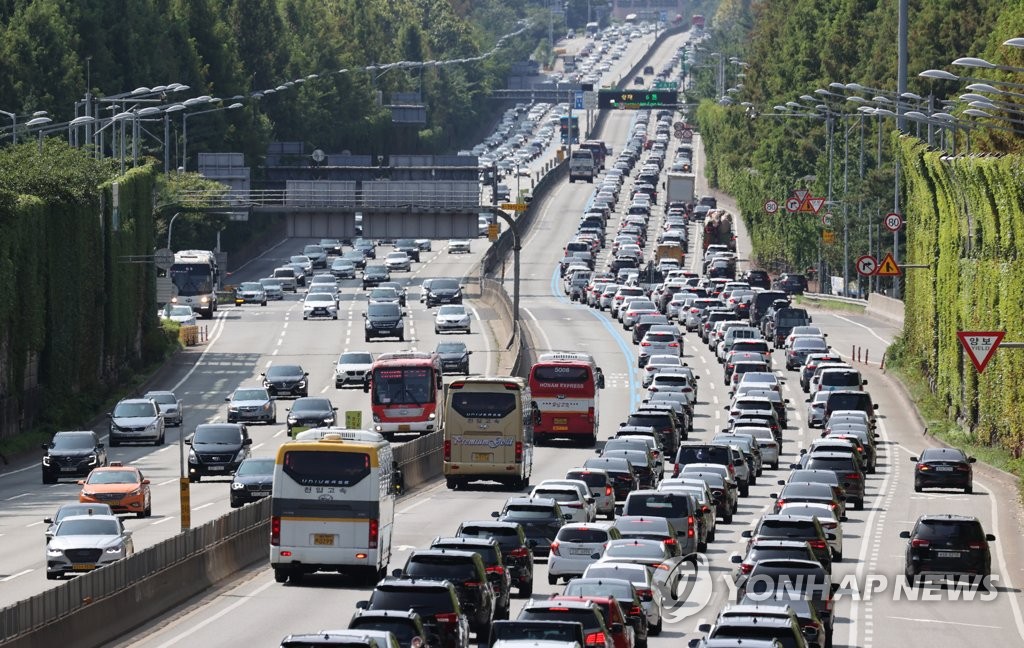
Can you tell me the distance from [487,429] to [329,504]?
64.0ft

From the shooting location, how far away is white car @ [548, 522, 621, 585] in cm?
3875

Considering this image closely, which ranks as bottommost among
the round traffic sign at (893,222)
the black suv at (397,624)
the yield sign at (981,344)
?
the round traffic sign at (893,222)

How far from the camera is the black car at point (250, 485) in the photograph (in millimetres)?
52250

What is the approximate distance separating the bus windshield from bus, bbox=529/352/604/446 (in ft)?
10.8

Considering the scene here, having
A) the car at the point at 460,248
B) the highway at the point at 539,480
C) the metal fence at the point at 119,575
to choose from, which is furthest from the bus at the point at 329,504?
the car at the point at 460,248

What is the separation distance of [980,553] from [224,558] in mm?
13817

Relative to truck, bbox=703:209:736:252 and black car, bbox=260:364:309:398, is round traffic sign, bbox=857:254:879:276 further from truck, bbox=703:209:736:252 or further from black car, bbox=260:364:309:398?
truck, bbox=703:209:736:252

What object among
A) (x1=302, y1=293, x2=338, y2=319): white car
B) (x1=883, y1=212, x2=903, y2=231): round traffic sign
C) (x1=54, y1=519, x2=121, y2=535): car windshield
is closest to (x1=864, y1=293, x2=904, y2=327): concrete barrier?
(x1=883, y1=212, x2=903, y2=231): round traffic sign

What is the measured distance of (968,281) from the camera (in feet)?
258

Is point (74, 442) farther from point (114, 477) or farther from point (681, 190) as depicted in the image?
point (681, 190)

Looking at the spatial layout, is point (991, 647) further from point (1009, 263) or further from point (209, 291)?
point (209, 291)

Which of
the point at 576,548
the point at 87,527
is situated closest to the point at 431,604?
the point at 576,548

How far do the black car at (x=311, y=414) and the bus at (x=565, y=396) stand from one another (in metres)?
6.80

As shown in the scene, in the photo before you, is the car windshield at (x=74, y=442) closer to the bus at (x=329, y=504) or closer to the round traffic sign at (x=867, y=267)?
the bus at (x=329, y=504)
